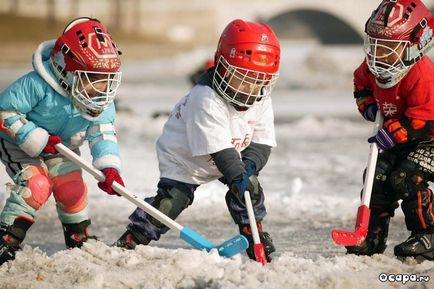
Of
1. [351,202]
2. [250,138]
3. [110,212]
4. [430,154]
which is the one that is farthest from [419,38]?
[110,212]

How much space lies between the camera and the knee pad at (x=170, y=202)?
200 inches

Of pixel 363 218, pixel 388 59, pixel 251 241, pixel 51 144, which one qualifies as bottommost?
pixel 251 241

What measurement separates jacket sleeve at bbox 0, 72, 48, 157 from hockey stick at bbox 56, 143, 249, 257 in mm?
134

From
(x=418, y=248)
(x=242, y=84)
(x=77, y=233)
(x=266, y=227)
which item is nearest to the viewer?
(x=242, y=84)

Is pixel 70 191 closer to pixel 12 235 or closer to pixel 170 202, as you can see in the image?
pixel 12 235

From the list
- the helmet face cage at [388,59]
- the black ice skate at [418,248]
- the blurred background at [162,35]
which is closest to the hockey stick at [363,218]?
the black ice skate at [418,248]

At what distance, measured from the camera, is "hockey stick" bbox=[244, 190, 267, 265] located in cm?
462

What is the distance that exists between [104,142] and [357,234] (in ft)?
5.06

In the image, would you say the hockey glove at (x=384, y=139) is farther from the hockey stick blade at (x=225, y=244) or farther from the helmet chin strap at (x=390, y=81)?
the hockey stick blade at (x=225, y=244)

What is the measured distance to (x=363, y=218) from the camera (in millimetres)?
4914

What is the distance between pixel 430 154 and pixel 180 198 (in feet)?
4.82

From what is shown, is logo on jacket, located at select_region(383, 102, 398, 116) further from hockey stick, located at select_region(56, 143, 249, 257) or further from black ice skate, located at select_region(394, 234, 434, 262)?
hockey stick, located at select_region(56, 143, 249, 257)

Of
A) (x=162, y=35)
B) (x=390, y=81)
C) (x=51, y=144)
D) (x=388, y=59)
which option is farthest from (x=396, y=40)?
(x=162, y=35)

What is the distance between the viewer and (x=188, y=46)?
35438 millimetres
